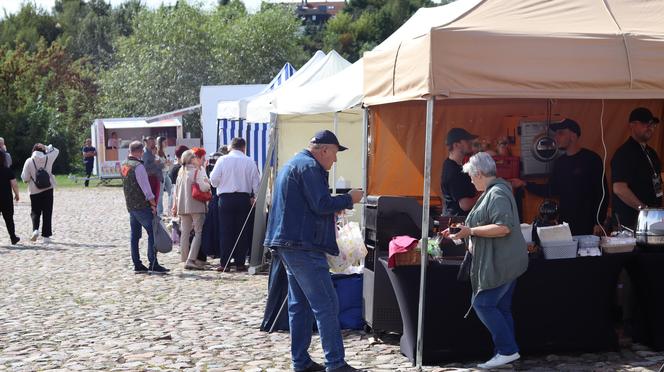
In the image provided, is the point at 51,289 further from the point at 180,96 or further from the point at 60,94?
the point at 60,94

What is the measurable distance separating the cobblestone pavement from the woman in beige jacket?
1.07 feet

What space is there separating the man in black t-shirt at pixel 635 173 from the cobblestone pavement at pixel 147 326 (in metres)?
1.23

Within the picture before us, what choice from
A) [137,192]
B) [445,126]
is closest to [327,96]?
[445,126]

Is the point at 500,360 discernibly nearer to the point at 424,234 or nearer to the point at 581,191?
the point at 424,234

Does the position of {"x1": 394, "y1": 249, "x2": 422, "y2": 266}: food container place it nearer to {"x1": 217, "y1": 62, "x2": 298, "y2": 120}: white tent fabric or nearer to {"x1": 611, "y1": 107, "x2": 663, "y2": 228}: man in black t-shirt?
{"x1": 611, "y1": 107, "x2": 663, "y2": 228}: man in black t-shirt

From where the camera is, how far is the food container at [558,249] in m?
7.47

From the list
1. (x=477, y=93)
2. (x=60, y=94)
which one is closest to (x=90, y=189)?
(x=60, y=94)

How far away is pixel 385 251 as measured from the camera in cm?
797

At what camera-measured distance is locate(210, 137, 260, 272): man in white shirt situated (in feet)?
42.3

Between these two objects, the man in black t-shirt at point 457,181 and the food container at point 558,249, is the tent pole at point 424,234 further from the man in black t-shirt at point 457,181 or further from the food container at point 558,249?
the man in black t-shirt at point 457,181

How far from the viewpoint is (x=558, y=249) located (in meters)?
7.48

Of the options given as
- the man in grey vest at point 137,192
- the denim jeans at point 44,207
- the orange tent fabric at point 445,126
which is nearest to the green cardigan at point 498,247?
the orange tent fabric at point 445,126

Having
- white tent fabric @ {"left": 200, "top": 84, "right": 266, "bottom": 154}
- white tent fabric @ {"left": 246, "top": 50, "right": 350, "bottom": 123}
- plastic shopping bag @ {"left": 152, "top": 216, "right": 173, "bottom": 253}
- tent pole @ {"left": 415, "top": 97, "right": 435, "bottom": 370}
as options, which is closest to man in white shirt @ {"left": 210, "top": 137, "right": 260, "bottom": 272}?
plastic shopping bag @ {"left": 152, "top": 216, "right": 173, "bottom": 253}

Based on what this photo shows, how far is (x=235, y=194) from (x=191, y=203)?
28.9 inches
